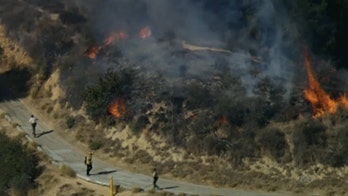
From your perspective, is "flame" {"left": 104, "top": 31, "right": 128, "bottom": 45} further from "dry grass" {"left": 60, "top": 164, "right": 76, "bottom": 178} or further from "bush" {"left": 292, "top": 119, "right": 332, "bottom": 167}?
"bush" {"left": 292, "top": 119, "right": 332, "bottom": 167}

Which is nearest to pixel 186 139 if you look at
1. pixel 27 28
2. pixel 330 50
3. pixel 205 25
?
pixel 330 50

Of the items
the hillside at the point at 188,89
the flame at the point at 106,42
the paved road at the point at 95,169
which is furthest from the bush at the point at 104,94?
the flame at the point at 106,42

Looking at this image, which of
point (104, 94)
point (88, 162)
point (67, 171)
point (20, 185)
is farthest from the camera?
point (104, 94)

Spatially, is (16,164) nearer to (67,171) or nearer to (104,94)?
(67,171)

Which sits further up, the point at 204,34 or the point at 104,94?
the point at 204,34

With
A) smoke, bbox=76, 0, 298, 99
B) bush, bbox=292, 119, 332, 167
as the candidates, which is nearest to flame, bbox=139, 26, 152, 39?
smoke, bbox=76, 0, 298, 99

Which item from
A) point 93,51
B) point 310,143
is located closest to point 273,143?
point 310,143
